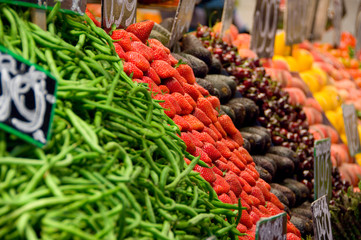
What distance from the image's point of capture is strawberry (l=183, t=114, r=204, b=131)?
1.89 meters

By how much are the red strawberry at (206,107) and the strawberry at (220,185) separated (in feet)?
1.24

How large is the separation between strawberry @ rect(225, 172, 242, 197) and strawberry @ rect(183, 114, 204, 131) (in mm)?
246

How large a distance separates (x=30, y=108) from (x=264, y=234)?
0.84 m

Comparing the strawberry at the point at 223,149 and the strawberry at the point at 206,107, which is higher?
the strawberry at the point at 206,107

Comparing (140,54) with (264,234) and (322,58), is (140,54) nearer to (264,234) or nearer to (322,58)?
(264,234)

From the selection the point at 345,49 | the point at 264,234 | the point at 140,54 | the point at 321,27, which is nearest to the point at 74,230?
the point at 264,234

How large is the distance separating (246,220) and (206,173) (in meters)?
0.30

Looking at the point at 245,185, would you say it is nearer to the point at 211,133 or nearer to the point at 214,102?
the point at 211,133

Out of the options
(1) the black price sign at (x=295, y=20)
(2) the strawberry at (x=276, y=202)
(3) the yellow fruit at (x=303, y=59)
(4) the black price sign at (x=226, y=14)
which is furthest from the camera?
(3) the yellow fruit at (x=303, y=59)

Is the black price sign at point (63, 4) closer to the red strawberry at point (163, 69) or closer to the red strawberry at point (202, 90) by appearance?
the red strawberry at point (163, 69)

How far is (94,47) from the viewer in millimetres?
1504

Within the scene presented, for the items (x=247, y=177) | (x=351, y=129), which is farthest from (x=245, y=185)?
(x=351, y=129)

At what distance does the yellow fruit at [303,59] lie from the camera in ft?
14.3

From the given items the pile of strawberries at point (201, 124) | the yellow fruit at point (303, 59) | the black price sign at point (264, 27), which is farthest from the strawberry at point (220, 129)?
the yellow fruit at point (303, 59)
